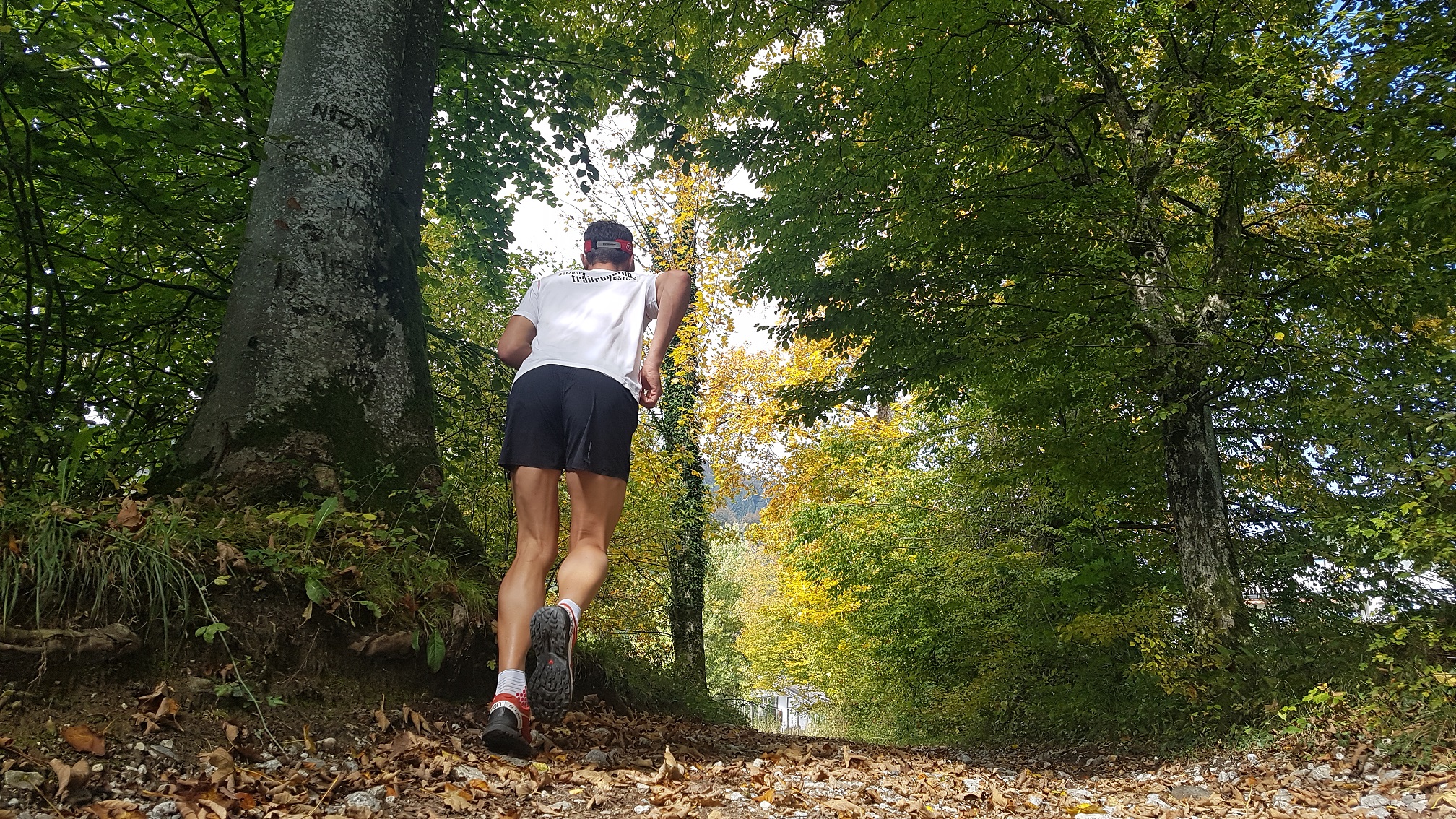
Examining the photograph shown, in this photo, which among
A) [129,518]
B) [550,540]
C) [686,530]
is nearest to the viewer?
[129,518]

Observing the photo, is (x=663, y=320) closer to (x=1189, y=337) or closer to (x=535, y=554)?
(x=535, y=554)

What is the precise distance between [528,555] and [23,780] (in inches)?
61.3

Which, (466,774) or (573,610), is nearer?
(466,774)

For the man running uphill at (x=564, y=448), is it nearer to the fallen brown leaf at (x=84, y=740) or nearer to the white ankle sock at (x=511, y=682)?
the white ankle sock at (x=511, y=682)

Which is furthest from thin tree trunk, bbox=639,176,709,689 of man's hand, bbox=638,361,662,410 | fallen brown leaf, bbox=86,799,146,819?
fallen brown leaf, bbox=86,799,146,819

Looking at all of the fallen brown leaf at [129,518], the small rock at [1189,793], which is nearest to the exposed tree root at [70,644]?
the fallen brown leaf at [129,518]

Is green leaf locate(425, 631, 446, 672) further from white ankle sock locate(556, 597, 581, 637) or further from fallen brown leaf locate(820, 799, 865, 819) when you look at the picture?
fallen brown leaf locate(820, 799, 865, 819)

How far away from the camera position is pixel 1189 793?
4918 mm

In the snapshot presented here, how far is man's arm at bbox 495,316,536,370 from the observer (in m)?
3.44

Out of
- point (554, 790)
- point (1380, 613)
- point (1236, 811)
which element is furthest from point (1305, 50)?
point (554, 790)

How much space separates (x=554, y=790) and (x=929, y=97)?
22.7 feet

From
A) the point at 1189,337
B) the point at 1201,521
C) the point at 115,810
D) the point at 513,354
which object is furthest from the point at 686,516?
the point at 115,810

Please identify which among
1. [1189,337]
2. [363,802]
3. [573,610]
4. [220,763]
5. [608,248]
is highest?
[1189,337]

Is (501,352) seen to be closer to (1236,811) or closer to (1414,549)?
(1236,811)
